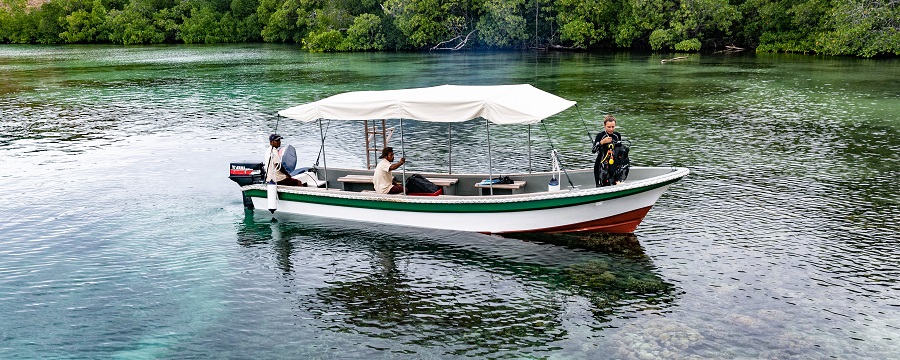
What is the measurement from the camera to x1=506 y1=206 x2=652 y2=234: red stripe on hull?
1576cm

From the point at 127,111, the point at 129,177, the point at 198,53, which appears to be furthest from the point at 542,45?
the point at 129,177

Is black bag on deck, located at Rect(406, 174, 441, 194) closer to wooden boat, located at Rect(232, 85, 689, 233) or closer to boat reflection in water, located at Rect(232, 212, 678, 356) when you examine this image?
wooden boat, located at Rect(232, 85, 689, 233)

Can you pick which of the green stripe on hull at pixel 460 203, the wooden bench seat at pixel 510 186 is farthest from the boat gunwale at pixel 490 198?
the wooden bench seat at pixel 510 186

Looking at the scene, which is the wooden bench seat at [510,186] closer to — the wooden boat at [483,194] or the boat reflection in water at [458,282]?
the wooden boat at [483,194]

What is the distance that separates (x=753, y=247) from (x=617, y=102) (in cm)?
2328

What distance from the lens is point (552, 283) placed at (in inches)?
543

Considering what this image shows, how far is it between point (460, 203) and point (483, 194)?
67.6 inches

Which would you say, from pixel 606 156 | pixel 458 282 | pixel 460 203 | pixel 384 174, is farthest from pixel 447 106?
pixel 458 282

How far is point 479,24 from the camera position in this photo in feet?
272

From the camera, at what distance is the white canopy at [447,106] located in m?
15.5

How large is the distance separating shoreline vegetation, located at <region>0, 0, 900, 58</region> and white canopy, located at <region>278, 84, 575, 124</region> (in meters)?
51.0

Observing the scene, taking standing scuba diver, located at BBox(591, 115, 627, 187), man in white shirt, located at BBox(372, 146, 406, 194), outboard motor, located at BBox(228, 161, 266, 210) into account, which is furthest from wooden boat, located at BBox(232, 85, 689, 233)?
standing scuba diver, located at BBox(591, 115, 627, 187)

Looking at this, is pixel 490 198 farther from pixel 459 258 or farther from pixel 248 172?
pixel 248 172

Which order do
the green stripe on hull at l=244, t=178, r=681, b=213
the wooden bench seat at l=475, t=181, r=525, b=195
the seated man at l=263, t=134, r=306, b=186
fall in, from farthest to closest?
the seated man at l=263, t=134, r=306, b=186, the wooden bench seat at l=475, t=181, r=525, b=195, the green stripe on hull at l=244, t=178, r=681, b=213
